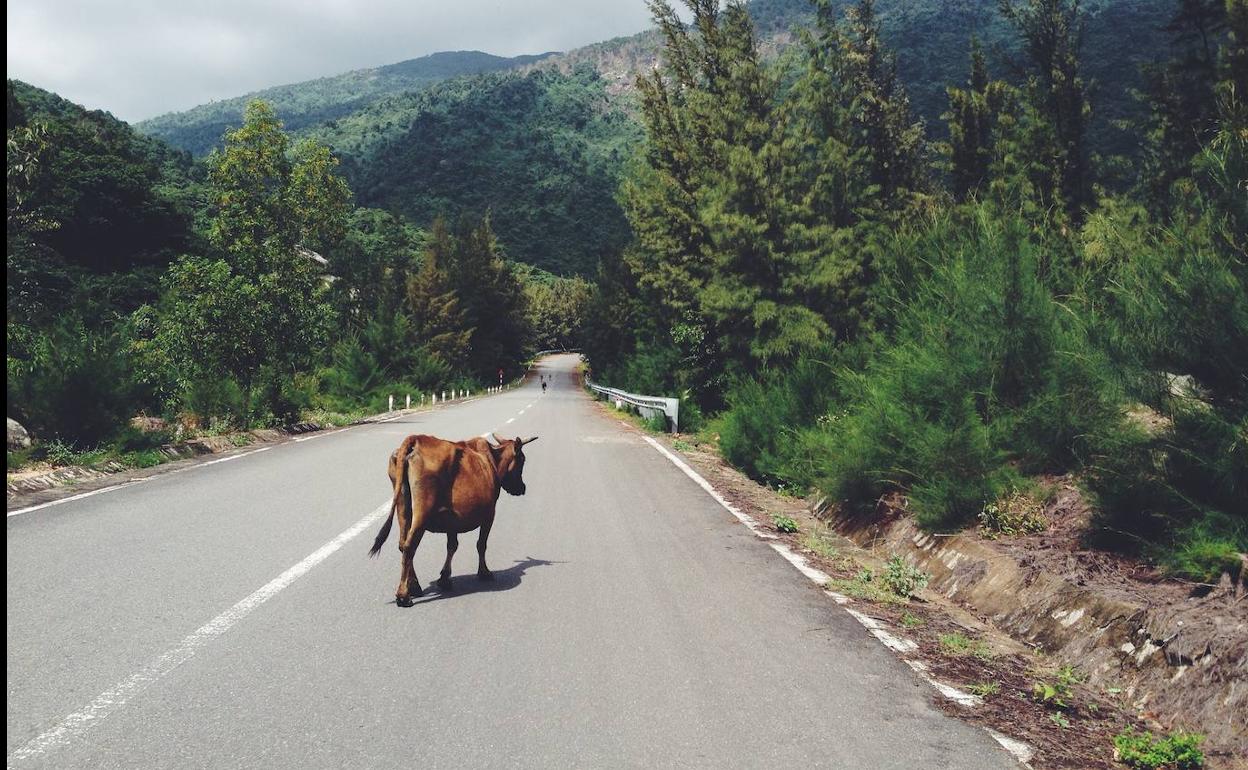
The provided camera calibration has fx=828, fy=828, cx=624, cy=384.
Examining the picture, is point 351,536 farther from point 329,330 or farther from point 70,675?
point 329,330

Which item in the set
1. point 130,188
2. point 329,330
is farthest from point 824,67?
point 130,188

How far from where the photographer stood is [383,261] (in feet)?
260

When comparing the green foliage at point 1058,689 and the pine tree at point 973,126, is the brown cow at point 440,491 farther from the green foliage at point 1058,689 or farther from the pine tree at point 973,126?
the pine tree at point 973,126

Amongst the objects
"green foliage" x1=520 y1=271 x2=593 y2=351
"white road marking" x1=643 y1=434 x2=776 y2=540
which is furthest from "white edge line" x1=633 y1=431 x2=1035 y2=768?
"green foliage" x1=520 y1=271 x2=593 y2=351

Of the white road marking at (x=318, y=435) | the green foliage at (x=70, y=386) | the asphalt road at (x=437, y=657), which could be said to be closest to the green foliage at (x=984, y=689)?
the asphalt road at (x=437, y=657)

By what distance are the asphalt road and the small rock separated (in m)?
4.16

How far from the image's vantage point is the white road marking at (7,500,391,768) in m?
3.39

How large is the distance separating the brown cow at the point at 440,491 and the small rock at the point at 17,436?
9517 millimetres

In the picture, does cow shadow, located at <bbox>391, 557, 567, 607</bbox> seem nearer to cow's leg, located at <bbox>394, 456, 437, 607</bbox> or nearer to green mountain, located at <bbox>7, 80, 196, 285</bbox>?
cow's leg, located at <bbox>394, 456, 437, 607</bbox>

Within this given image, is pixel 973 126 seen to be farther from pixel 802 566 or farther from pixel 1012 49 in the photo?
pixel 1012 49

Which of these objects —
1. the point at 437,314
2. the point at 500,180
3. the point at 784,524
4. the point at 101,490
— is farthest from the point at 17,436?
the point at 500,180

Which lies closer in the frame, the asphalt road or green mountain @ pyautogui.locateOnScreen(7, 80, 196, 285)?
the asphalt road

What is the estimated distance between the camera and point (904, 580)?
21.5 ft

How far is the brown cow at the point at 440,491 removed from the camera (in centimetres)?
562
